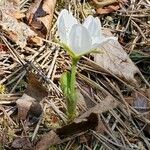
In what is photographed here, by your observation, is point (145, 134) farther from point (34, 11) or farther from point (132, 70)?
point (34, 11)

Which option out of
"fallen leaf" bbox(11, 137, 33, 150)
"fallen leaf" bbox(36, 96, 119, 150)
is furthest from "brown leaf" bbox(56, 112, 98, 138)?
"fallen leaf" bbox(11, 137, 33, 150)

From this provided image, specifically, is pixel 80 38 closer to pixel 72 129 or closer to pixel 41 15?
pixel 72 129

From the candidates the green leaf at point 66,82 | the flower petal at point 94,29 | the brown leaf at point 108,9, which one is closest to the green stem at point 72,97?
the green leaf at point 66,82

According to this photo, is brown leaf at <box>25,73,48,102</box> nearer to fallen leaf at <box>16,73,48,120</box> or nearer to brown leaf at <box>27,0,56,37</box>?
Answer: fallen leaf at <box>16,73,48,120</box>

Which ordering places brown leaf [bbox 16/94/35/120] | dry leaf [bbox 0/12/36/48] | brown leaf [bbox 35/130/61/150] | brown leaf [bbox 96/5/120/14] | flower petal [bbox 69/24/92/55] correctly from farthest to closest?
brown leaf [bbox 96/5/120/14]
dry leaf [bbox 0/12/36/48]
brown leaf [bbox 16/94/35/120]
brown leaf [bbox 35/130/61/150]
flower petal [bbox 69/24/92/55]

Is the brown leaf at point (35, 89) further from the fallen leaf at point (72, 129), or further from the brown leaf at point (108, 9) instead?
the brown leaf at point (108, 9)

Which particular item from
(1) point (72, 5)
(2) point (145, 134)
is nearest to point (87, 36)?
(2) point (145, 134)

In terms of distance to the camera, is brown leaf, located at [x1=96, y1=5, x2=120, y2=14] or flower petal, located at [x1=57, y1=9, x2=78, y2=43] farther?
brown leaf, located at [x1=96, y1=5, x2=120, y2=14]

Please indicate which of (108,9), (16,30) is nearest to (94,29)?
(16,30)
